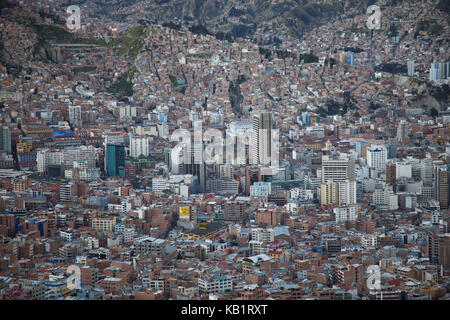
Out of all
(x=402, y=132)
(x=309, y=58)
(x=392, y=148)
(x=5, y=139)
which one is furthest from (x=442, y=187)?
(x=309, y=58)

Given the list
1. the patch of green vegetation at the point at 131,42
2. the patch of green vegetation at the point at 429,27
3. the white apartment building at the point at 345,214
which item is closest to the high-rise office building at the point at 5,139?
the patch of green vegetation at the point at 131,42

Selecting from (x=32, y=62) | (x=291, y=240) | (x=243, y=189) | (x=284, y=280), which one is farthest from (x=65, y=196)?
(x=32, y=62)

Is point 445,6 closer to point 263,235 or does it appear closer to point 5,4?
point 5,4

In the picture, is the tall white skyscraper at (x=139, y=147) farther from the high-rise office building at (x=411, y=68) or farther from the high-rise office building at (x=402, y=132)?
the high-rise office building at (x=411, y=68)

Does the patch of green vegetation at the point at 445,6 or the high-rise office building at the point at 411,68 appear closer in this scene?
the high-rise office building at the point at 411,68

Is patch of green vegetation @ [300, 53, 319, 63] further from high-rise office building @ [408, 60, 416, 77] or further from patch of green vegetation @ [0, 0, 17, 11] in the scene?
patch of green vegetation @ [0, 0, 17, 11]

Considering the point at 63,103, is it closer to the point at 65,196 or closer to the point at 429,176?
the point at 65,196

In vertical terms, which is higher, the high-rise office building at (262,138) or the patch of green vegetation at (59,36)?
the patch of green vegetation at (59,36)
